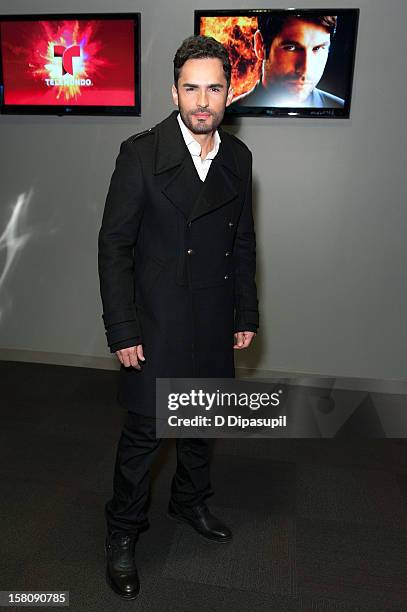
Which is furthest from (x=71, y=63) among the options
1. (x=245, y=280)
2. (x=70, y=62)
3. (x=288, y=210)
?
(x=245, y=280)

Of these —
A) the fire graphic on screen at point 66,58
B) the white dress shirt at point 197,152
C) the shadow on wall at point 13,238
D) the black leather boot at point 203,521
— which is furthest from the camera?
the shadow on wall at point 13,238

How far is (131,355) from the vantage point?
1754 millimetres

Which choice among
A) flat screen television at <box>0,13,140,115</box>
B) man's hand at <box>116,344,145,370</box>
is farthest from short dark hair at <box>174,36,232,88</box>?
flat screen television at <box>0,13,140,115</box>

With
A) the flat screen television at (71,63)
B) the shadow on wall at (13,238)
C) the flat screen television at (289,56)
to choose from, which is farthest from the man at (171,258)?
the shadow on wall at (13,238)

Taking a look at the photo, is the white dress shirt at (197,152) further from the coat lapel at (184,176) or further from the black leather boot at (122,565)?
the black leather boot at (122,565)

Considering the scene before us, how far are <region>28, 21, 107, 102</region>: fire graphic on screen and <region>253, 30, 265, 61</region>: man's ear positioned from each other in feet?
2.94

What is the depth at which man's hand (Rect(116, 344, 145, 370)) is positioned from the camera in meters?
1.75

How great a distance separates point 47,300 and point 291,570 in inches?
98.8

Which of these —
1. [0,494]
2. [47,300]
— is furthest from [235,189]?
[47,300]

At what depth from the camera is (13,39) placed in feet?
11.2

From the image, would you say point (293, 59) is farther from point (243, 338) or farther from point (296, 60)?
point (243, 338)

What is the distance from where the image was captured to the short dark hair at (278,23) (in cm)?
309

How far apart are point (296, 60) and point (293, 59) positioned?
2 cm

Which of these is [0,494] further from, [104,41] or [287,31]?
[287,31]
